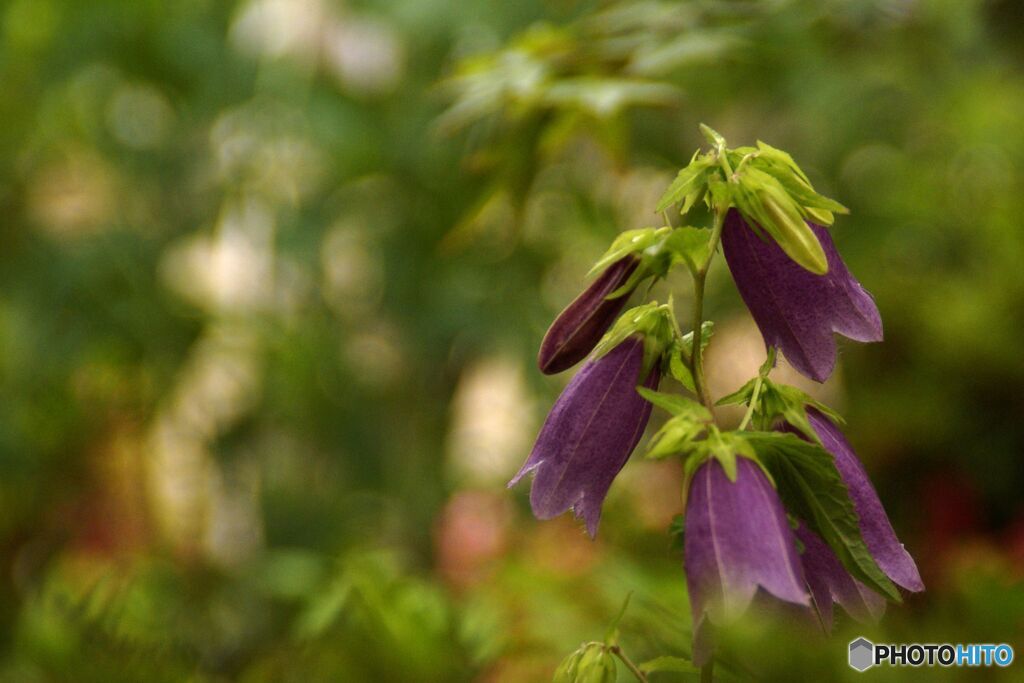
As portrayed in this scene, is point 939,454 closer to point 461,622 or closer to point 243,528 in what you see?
point 461,622

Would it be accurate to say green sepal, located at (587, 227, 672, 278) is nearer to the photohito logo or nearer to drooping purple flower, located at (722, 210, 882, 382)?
drooping purple flower, located at (722, 210, 882, 382)

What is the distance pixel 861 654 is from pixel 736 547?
0.14 metres

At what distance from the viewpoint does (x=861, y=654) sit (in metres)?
0.42

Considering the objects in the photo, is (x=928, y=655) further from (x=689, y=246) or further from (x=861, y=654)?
(x=689, y=246)

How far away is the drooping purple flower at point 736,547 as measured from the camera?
12.5 inches

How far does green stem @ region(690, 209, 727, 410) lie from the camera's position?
1.10 feet

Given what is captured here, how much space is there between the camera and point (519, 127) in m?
0.76

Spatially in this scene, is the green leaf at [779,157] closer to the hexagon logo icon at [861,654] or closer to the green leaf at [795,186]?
the green leaf at [795,186]

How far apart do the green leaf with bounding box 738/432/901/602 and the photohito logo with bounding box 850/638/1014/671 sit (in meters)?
0.10

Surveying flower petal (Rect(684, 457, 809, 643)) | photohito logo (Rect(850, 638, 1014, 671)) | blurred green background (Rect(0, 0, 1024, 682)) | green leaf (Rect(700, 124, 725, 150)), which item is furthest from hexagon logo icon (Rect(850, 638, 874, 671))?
blurred green background (Rect(0, 0, 1024, 682))

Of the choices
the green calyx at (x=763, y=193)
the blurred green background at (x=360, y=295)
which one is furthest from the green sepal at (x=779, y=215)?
the blurred green background at (x=360, y=295)

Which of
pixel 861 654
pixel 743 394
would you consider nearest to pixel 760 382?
pixel 743 394

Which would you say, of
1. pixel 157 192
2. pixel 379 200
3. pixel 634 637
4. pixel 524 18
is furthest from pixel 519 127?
pixel 157 192

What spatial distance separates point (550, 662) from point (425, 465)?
3.40ft
